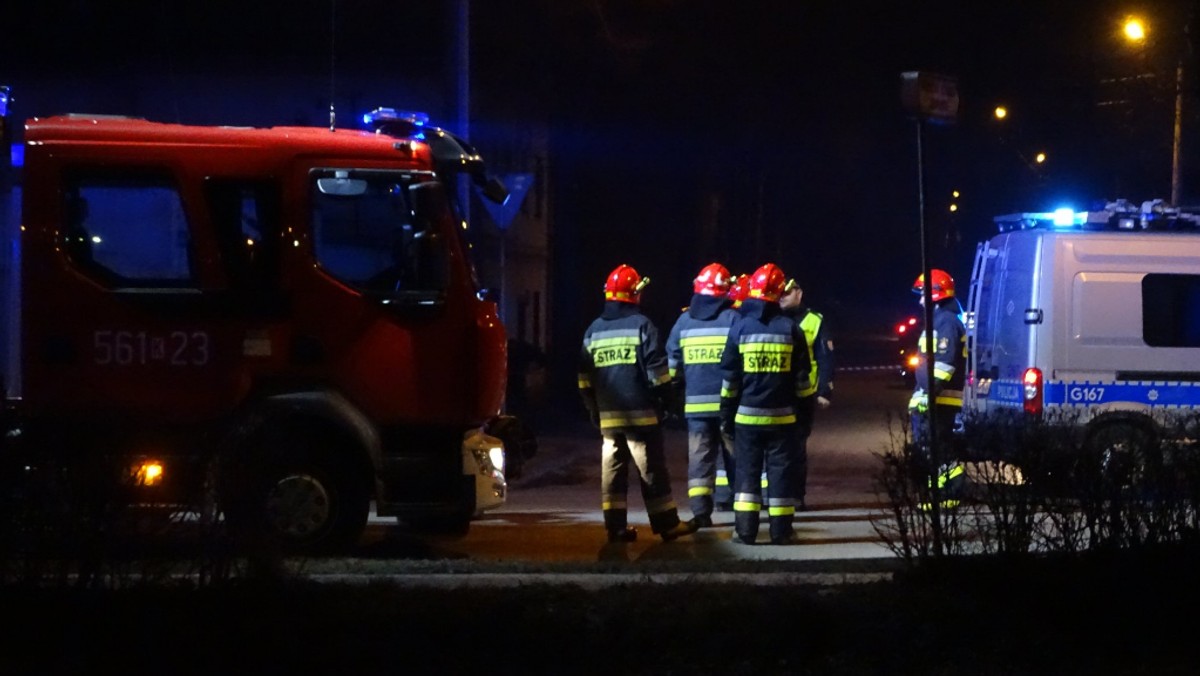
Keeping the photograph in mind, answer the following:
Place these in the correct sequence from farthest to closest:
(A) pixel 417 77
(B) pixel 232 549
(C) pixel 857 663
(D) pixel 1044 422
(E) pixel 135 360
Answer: (A) pixel 417 77, (E) pixel 135 360, (D) pixel 1044 422, (B) pixel 232 549, (C) pixel 857 663

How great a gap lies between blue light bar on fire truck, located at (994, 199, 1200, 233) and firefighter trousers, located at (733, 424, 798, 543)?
154 inches

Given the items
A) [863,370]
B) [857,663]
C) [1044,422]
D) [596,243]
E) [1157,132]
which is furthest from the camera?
[863,370]

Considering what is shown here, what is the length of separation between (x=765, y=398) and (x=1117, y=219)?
175 inches

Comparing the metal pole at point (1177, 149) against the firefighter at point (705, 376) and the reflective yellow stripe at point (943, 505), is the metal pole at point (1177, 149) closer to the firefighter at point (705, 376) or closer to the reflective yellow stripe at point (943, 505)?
the firefighter at point (705, 376)

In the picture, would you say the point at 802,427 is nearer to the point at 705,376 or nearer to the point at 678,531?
the point at 705,376

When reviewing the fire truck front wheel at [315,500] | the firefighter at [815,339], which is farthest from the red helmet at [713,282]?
the fire truck front wheel at [315,500]

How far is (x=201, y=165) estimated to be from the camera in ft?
28.6

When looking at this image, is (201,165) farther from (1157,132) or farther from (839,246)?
(839,246)

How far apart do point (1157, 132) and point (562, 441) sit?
12.5 metres

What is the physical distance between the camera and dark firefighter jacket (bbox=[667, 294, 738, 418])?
10711 mm

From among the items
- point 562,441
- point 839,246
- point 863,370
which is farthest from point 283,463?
point 839,246

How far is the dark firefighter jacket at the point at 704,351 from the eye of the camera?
10711mm

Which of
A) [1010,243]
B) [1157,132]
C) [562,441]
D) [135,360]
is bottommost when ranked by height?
[562,441]

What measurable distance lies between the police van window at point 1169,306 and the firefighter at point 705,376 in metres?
3.59
